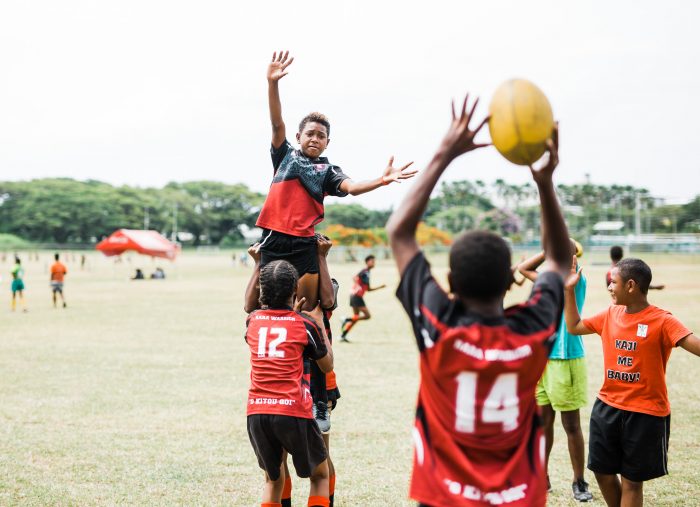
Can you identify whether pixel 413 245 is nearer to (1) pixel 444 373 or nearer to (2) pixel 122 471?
(1) pixel 444 373

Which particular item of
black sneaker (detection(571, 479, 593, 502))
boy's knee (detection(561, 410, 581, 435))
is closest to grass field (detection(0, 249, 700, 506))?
black sneaker (detection(571, 479, 593, 502))

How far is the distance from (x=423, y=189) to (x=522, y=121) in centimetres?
54

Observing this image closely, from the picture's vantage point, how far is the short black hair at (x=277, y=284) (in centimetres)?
482

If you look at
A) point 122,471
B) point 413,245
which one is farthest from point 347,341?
point 413,245

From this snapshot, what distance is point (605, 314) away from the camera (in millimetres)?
5574

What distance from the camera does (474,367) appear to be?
9.41ft

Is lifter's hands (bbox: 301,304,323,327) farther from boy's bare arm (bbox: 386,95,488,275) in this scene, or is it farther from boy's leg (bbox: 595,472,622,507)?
boy's leg (bbox: 595,472,622,507)

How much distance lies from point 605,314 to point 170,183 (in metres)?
144

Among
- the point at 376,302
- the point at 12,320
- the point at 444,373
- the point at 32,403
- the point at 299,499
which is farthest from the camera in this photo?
the point at 376,302

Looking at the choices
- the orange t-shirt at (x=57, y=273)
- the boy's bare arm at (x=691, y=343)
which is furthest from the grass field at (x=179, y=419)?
the orange t-shirt at (x=57, y=273)

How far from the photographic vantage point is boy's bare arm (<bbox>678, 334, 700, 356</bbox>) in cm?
488

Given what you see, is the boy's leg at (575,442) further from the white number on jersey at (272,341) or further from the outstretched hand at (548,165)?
the outstretched hand at (548,165)

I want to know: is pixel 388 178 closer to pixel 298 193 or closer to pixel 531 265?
pixel 298 193

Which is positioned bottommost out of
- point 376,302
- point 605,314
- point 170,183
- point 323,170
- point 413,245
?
point 376,302
